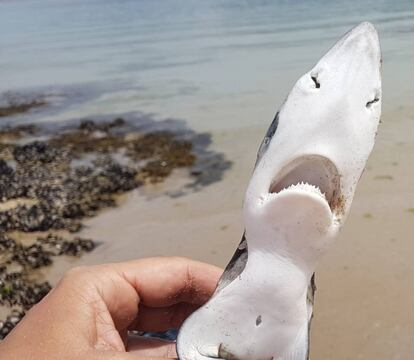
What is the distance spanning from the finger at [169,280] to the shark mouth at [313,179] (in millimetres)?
1056

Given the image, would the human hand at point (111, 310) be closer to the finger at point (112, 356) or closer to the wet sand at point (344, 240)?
the finger at point (112, 356)

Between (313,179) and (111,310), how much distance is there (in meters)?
1.09

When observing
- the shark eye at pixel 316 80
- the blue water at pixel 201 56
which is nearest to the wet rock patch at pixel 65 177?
the blue water at pixel 201 56

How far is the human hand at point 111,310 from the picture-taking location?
1.80m

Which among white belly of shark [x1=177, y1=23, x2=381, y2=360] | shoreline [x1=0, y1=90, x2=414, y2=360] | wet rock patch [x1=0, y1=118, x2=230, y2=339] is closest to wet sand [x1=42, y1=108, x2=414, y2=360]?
shoreline [x1=0, y1=90, x2=414, y2=360]

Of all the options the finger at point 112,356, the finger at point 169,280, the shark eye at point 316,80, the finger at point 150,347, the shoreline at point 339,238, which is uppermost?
the shark eye at point 316,80

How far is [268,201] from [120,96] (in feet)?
34.1

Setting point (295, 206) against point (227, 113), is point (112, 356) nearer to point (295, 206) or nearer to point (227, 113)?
point (295, 206)

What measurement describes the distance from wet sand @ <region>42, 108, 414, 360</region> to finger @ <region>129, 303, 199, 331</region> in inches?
50.0

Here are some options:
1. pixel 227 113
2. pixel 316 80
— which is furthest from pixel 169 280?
pixel 227 113

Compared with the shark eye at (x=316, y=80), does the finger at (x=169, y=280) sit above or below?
below

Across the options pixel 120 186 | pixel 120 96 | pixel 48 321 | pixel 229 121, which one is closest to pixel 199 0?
pixel 120 96

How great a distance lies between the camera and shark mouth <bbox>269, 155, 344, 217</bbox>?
165 centimetres

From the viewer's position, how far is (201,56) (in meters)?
13.7
